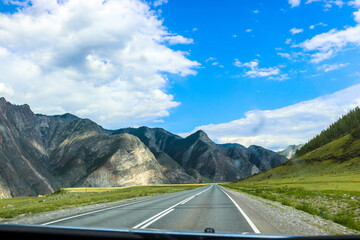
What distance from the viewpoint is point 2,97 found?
135 m

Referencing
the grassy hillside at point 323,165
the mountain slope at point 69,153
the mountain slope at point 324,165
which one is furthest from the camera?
the mountain slope at point 69,153

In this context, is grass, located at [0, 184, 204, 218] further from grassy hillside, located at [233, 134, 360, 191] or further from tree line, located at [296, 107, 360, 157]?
tree line, located at [296, 107, 360, 157]

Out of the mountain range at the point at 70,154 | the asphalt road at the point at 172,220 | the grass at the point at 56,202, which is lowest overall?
the grass at the point at 56,202

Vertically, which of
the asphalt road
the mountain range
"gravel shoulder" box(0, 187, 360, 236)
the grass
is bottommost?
the grass

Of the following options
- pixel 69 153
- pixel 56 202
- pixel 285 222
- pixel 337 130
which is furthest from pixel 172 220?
pixel 337 130

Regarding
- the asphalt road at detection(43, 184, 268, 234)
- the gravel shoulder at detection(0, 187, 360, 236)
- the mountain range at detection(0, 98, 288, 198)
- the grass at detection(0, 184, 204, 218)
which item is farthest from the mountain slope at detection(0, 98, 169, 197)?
the asphalt road at detection(43, 184, 268, 234)

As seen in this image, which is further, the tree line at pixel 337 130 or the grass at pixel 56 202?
the tree line at pixel 337 130

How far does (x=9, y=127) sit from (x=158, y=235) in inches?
5526

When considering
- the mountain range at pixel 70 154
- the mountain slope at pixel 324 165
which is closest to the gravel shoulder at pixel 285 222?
the mountain slope at pixel 324 165

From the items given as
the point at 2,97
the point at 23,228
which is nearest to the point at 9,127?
the point at 2,97

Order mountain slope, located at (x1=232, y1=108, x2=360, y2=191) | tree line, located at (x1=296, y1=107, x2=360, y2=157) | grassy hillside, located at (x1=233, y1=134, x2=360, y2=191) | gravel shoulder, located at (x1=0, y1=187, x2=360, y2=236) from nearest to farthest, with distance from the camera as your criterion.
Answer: gravel shoulder, located at (x1=0, y1=187, x2=360, y2=236)
grassy hillside, located at (x1=233, y1=134, x2=360, y2=191)
mountain slope, located at (x1=232, y1=108, x2=360, y2=191)
tree line, located at (x1=296, y1=107, x2=360, y2=157)

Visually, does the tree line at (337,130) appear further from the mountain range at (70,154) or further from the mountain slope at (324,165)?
the mountain range at (70,154)

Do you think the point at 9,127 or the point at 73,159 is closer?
the point at 9,127

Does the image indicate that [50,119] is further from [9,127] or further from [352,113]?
[352,113]
